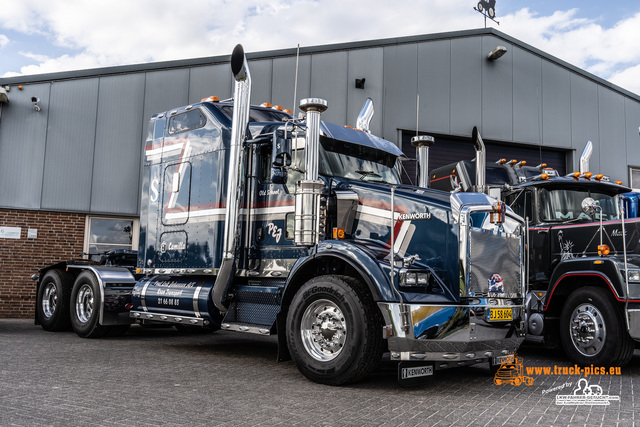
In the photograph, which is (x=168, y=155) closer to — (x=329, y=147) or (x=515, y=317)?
(x=329, y=147)

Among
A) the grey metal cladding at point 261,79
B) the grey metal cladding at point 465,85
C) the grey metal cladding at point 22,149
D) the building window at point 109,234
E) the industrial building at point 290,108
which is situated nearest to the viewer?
the grey metal cladding at point 22,149

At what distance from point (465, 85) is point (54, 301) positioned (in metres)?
11.6

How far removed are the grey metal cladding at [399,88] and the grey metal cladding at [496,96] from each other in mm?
2208

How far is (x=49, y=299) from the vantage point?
36.0ft

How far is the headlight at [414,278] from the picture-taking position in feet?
18.2

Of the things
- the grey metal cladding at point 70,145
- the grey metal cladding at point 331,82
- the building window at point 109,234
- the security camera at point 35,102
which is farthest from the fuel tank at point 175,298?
the grey metal cladding at point 331,82

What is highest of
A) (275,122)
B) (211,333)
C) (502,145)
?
(502,145)

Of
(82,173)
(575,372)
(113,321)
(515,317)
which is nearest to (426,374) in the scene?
(515,317)

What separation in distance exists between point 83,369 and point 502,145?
13506mm

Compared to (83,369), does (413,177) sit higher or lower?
higher

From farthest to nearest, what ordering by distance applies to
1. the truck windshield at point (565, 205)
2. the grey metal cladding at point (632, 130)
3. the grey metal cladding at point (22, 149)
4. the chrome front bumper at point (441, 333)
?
the grey metal cladding at point (632, 130)
the grey metal cladding at point (22, 149)
the truck windshield at point (565, 205)
the chrome front bumper at point (441, 333)

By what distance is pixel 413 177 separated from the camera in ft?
27.8

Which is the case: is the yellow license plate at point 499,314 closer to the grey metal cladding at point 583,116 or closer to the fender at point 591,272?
the fender at point 591,272

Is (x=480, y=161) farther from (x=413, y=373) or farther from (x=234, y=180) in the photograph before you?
(x=413, y=373)
